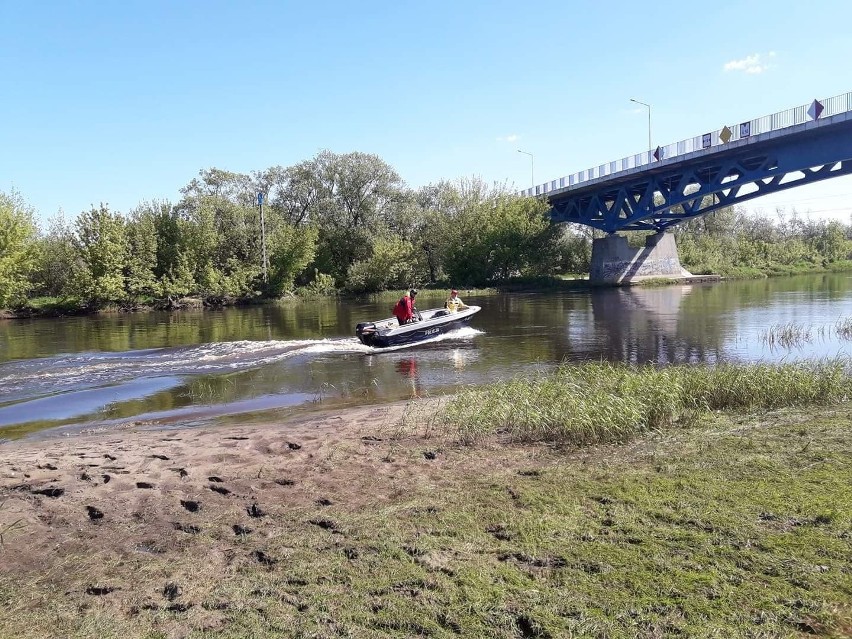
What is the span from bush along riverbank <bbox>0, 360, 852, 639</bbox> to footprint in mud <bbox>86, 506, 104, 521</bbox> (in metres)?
0.03

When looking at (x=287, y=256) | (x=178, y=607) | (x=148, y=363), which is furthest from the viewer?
(x=287, y=256)

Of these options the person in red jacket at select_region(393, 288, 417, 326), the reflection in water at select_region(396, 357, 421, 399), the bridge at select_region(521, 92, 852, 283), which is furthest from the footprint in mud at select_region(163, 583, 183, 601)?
the bridge at select_region(521, 92, 852, 283)

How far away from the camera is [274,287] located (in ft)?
183

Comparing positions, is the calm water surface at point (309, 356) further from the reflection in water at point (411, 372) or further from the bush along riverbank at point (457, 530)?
the bush along riverbank at point (457, 530)

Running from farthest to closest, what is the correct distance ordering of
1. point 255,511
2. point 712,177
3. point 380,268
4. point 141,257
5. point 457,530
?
point 380,268 → point 141,257 → point 712,177 → point 255,511 → point 457,530

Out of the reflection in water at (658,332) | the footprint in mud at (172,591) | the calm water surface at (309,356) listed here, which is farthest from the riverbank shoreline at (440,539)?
the reflection in water at (658,332)

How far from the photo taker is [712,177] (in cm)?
4616

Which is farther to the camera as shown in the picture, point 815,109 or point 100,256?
point 100,256

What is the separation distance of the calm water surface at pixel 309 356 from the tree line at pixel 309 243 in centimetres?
1710

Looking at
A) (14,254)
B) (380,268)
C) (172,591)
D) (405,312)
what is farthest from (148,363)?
(380,268)

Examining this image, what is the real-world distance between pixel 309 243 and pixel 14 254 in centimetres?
2342

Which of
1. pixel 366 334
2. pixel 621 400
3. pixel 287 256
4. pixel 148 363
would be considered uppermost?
pixel 287 256

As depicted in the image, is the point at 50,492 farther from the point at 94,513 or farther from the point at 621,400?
the point at 621,400

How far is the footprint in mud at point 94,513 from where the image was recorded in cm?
568
